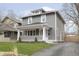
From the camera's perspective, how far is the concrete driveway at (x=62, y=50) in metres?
11.1

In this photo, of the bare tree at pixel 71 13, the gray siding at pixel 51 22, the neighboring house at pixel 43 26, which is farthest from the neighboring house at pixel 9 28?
the bare tree at pixel 71 13

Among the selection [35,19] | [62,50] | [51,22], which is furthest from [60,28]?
[35,19]

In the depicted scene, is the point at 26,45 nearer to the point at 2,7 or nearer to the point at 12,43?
the point at 12,43

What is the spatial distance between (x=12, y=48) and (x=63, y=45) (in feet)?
3.99

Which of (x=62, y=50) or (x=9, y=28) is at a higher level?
(x=9, y=28)

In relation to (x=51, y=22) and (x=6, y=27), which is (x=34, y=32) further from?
(x=6, y=27)

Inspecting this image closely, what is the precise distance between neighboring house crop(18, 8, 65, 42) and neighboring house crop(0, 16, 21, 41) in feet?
0.40

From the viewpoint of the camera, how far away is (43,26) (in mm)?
11320

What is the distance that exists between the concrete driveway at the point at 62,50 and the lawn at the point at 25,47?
12 centimetres

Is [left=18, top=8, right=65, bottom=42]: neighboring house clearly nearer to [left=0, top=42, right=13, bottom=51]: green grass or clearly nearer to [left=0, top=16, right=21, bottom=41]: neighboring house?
[left=0, top=16, right=21, bottom=41]: neighboring house

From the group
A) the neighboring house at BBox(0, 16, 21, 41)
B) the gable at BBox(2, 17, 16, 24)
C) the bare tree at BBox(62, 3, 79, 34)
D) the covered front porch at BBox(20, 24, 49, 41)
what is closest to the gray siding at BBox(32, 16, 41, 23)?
the covered front porch at BBox(20, 24, 49, 41)

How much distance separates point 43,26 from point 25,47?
67 centimetres

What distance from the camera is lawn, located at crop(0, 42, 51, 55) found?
439 inches

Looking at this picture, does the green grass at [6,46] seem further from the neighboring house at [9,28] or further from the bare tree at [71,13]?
the bare tree at [71,13]
